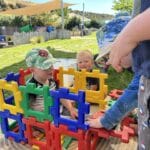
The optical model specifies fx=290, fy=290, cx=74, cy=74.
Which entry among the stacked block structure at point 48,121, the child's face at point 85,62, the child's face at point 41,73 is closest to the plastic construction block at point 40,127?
the stacked block structure at point 48,121

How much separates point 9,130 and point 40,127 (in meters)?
0.28

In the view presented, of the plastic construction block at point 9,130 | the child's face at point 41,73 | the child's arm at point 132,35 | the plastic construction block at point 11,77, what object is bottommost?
the plastic construction block at point 9,130

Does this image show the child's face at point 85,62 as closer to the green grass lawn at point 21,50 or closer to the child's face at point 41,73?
the child's face at point 41,73

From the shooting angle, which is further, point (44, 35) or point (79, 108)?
point (44, 35)

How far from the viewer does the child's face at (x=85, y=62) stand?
7.76 feet

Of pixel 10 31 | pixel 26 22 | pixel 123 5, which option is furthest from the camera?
pixel 26 22

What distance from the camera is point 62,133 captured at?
151cm

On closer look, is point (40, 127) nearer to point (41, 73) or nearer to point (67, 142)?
point (67, 142)

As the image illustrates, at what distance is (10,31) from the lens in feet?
47.6

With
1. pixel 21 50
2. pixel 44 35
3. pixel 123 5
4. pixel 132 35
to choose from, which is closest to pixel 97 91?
pixel 132 35

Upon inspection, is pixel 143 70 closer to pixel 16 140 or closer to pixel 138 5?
pixel 138 5

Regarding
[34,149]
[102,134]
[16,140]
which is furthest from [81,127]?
[16,140]

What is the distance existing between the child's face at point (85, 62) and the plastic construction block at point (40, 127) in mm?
876

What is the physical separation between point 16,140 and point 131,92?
99 cm
